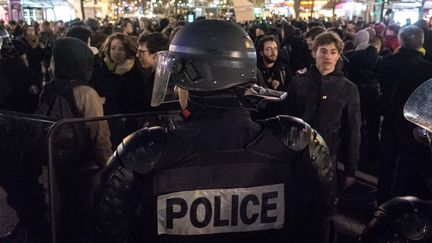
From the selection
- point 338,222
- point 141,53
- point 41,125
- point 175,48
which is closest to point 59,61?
point 41,125

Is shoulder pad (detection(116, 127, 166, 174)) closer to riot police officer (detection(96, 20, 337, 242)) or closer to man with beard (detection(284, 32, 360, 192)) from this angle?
riot police officer (detection(96, 20, 337, 242))

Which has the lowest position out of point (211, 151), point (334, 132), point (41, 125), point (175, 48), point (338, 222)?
point (338, 222)

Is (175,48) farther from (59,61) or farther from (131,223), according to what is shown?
(59,61)

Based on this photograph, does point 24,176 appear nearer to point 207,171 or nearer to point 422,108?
point 207,171

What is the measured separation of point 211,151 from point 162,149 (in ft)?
0.60

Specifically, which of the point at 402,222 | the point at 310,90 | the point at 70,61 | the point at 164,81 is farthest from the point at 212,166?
the point at 310,90

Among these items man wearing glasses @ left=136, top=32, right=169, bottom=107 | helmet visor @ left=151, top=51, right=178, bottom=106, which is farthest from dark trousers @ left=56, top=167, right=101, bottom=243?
man wearing glasses @ left=136, top=32, right=169, bottom=107

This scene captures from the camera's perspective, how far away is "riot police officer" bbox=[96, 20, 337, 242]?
175cm

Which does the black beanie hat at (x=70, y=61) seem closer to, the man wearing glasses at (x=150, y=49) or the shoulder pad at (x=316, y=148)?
the man wearing glasses at (x=150, y=49)

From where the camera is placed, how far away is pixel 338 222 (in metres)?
5.01

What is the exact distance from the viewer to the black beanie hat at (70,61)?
3729 millimetres

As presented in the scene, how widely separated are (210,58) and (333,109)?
2.47 m

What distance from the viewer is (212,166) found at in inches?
70.0

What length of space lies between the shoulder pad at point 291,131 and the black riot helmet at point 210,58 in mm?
202
